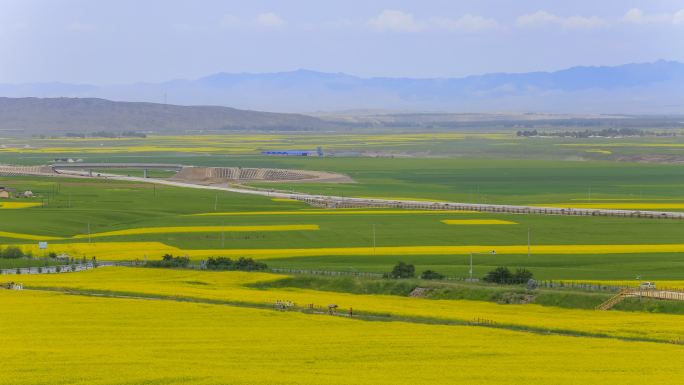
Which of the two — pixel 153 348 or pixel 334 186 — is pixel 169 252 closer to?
pixel 153 348

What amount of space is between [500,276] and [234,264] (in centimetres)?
1274

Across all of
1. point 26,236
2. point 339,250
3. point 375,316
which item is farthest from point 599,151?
point 375,316

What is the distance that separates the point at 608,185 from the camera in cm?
11481

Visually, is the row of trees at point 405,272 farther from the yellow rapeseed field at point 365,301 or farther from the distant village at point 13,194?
the distant village at point 13,194

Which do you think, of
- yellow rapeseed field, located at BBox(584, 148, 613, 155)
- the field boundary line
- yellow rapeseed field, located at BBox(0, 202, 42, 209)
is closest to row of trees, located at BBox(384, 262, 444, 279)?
the field boundary line

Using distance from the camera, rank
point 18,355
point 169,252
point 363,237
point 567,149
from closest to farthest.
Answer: point 18,355 < point 169,252 < point 363,237 < point 567,149

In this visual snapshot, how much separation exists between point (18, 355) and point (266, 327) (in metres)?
9.01

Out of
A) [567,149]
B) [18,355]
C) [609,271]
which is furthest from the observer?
[567,149]

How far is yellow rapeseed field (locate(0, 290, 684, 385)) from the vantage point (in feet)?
103

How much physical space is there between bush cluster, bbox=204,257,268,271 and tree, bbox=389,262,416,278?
6.29 metres

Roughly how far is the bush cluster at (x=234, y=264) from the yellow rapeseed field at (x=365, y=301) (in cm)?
153

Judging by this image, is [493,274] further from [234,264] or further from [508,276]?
[234,264]

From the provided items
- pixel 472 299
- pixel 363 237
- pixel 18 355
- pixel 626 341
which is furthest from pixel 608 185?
pixel 18 355

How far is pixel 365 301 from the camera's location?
4769cm
